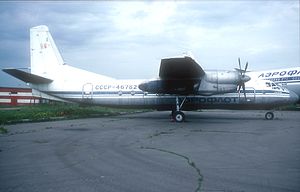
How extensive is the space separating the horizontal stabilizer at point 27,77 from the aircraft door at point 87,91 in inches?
112

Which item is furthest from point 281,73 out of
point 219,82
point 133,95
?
point 133,95

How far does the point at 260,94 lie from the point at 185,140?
11.9 m

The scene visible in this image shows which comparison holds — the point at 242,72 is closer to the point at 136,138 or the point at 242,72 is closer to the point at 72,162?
the point at 136,138

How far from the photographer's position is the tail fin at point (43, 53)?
24.3 meters

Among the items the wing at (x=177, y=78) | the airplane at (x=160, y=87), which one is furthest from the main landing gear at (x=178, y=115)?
the wing at (x=177, y=78)

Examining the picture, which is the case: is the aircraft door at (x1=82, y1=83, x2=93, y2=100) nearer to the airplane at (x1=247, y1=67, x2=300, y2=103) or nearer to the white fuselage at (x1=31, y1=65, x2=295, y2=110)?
the white fuselage at (x1=31, y1=65, x2=295, y2=110)

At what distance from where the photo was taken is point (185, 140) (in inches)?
484

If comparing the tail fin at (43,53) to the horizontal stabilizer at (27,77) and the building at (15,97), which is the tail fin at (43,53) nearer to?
the horizontal stabilizer at (27,77)

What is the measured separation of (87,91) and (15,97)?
169 ft

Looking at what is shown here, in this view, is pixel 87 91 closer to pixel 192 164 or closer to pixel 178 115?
pixel 178 115

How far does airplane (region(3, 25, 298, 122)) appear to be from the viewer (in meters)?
20.4

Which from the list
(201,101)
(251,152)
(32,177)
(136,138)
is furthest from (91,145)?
(201,101)

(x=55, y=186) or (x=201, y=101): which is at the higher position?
(x=201, y=101)

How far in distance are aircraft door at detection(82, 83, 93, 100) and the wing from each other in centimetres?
425
